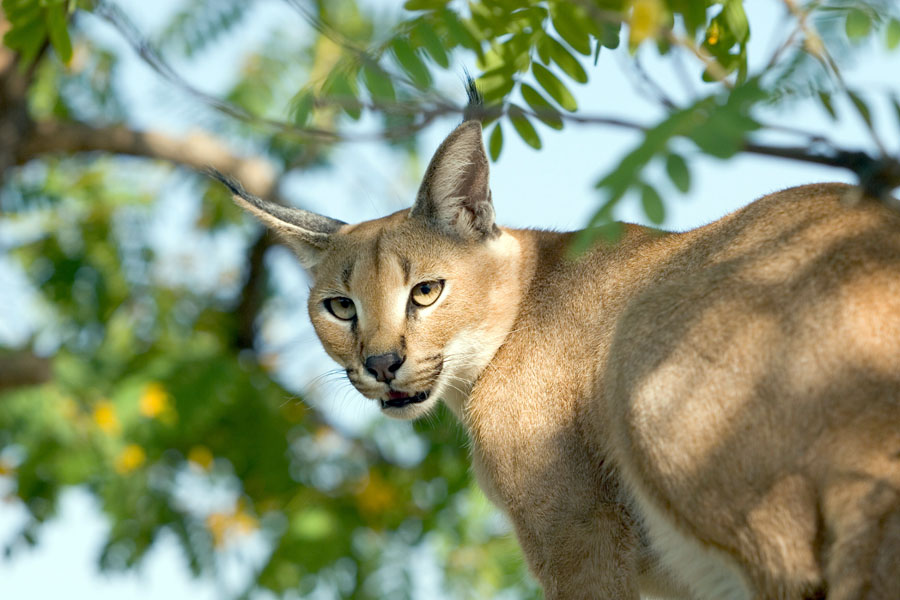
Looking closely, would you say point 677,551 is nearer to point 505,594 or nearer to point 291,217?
point 291,217

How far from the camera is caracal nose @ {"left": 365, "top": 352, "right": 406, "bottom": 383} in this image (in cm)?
522

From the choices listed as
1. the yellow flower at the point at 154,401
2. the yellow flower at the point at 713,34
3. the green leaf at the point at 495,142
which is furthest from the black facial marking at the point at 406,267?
the yellow flower at the point at 154,401

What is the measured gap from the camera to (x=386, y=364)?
17.1 ft

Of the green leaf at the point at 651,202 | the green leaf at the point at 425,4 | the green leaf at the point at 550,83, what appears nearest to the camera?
the green leaf at the point at 651,202

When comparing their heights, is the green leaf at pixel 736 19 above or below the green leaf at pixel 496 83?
above

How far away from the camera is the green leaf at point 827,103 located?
9.73ft

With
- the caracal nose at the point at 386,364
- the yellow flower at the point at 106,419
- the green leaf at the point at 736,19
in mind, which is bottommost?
the yellow flower at the point at 106,419

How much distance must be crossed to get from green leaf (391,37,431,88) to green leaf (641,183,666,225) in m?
1.45

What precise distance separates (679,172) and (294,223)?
379 cm

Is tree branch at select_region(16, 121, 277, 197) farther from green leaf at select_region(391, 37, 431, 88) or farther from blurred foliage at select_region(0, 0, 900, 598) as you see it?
green leaf at select_region(391, 37, 431, 88)

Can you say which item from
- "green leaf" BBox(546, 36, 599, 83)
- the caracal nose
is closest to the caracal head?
the caracal nose

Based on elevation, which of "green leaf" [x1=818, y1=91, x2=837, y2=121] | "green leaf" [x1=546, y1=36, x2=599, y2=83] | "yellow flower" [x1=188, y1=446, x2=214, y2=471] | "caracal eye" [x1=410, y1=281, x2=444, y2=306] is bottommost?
"yellow flower" [x1=188, y1=446, x2=214, y2=471]

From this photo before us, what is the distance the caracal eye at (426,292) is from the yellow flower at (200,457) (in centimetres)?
507

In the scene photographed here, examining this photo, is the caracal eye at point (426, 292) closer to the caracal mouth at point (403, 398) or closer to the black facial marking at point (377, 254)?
the black facial marking at point (377, 254)
